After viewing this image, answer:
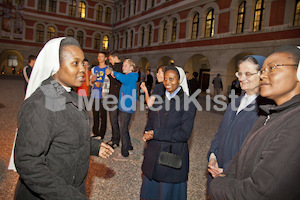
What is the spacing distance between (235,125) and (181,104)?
27.4 inches

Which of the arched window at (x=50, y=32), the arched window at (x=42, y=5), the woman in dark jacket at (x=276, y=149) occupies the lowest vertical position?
the woman in dark jacket at (x=276, y=149)

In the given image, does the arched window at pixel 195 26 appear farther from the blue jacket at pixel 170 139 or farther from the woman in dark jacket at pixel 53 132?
the woman in dark jacket at pixel 53 132

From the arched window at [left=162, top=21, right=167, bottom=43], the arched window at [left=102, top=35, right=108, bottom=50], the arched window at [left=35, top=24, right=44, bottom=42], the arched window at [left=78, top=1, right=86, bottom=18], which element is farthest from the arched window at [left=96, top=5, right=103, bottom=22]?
the arched window at [left=162, top=21, right=167, bottom=43]

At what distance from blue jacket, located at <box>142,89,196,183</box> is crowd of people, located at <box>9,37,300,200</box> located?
0.01 m

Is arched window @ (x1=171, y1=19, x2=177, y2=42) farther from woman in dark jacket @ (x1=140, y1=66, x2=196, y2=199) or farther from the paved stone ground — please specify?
woman in dark jacket @ (x1=140, y1=66, x2=196, y2=199)

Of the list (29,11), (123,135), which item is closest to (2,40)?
(29,11)

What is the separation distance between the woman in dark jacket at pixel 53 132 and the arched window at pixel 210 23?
16.8m

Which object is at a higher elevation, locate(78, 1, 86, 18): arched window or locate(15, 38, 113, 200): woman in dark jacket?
locate(78, 1, 86, 18): arched window

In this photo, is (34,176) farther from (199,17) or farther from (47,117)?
(199,17)

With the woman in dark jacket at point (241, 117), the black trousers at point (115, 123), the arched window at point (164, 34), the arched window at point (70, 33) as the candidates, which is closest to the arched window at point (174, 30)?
the arched window at point (164, 34)

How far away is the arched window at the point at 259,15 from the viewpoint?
44.3 feet

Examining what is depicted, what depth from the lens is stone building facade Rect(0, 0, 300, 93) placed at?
12945 mm

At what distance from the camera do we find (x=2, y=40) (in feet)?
86.6

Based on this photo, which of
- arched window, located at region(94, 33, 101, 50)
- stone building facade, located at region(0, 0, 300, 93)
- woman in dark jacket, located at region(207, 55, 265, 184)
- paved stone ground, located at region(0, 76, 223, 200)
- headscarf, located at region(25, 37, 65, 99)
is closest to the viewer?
headscarf, located at region(25, 37, 65, 99)
